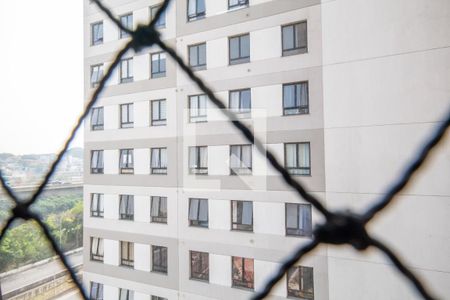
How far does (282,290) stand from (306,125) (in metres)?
1.03

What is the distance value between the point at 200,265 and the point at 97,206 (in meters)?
1.11

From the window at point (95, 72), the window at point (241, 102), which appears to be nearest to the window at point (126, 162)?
the window at point (95, 72)

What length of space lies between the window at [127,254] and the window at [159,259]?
0.23m

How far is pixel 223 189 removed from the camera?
216cm

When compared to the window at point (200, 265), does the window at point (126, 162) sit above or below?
above

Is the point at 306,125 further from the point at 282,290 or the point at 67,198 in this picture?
the point at 67,198

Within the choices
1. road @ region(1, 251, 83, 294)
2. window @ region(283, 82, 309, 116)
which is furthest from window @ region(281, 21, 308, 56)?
A: road @ region(1, 251, 83, 294)

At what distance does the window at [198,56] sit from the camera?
7.50 ft

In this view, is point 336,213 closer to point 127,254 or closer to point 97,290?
point 127,254

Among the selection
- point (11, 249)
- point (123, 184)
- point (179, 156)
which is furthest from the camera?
point (123, 184)

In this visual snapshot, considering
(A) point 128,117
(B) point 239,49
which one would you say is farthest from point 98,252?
(B) point 239,49

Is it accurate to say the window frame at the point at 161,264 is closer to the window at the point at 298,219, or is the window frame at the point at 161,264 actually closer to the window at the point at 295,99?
the window at the point at 298,219

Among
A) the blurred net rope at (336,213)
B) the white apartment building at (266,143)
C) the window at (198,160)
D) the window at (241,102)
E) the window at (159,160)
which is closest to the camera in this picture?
the blurred net rope at (336,213)

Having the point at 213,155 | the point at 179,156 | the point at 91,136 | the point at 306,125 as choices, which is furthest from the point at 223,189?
the point at 91,136
